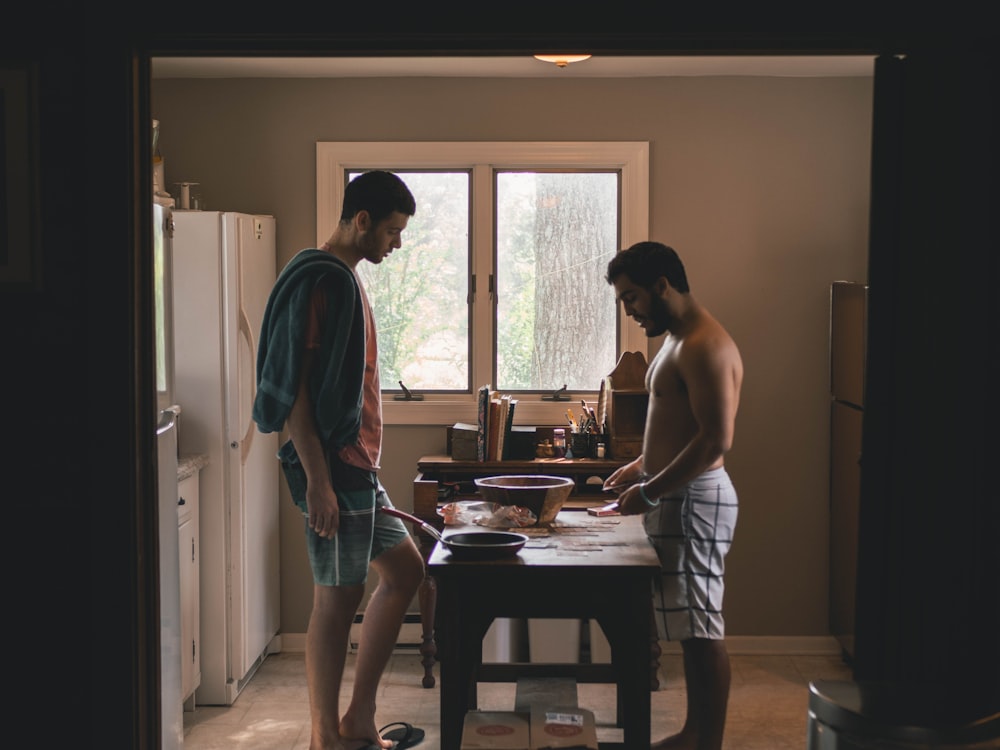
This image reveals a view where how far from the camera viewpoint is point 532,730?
276 cm

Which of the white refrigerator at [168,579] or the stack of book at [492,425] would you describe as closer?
the white refrigerator at [168,579]

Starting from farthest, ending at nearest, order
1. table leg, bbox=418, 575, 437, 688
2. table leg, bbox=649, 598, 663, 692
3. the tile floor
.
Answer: table leg, bbox=418, 575, 437, 688, table leg, bbox=649, 598, 663, 692, the tile floor

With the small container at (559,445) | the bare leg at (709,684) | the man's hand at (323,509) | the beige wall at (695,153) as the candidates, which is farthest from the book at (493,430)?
the bare leg at (709,684)

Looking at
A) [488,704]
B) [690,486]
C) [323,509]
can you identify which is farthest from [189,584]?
[690,486]

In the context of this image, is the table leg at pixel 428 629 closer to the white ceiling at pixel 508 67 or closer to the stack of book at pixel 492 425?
the stack of book at pixel 492 425

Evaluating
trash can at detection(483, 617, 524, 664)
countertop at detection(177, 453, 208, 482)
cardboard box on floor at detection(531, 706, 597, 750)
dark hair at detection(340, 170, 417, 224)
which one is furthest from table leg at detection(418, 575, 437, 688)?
dark hair at detection(340, 170, 417, 224)

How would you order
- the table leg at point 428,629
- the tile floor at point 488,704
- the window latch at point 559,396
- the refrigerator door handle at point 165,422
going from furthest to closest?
the window latch at point 559,396 < the table leg at point 428,629 < the tile floor at point 488,704 < the refrigerator door handle at point 165,422

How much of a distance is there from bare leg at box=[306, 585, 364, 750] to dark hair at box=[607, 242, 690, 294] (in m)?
1.18

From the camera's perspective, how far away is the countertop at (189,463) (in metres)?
3.70

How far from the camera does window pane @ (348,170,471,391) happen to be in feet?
15.5

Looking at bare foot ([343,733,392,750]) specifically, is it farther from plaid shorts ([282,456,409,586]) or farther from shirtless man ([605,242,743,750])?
shirtless man ([605,242,743,750])

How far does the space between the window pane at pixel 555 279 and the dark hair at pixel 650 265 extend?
5.03 feet

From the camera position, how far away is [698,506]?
306 cm

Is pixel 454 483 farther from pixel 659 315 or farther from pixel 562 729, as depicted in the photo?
pixel 562 729
